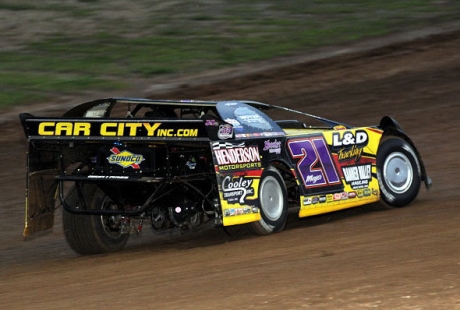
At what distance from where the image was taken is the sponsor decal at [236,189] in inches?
354

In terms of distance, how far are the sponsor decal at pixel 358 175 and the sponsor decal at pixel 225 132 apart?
1.77 meters

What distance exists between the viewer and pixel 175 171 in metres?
9.27

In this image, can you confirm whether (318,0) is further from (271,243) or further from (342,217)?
(271,243)

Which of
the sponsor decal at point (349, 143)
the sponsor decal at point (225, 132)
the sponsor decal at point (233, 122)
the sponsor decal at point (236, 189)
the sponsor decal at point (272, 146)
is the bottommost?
the sponsor decal at point (236, 189)

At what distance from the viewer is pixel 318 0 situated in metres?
25.9

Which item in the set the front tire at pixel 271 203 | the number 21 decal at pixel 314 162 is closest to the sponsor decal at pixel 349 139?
the number 21 decal at pixel 314 162

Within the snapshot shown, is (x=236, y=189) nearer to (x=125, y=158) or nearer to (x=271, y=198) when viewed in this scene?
(x=271, y=198)

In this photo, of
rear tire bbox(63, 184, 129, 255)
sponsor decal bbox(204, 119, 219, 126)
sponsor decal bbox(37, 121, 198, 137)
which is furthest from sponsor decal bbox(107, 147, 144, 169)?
sponsor decal bbox(204, 119, 219, 126)


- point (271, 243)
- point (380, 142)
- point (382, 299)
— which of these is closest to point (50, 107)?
point (380, 142)

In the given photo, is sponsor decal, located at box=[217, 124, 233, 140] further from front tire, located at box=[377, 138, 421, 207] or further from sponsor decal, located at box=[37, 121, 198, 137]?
front tire, located at box=[377, 138, 421, 207]

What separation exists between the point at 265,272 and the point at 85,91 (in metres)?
11.8

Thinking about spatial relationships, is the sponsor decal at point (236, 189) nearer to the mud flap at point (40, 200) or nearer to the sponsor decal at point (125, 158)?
the sponsor decal at point (125, 158)

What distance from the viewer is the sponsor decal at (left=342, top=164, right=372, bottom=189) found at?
34.1 feet

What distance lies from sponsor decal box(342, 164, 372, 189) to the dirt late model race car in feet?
0.06
